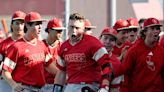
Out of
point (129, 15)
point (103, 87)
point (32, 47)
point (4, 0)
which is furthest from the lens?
point (4, 0)

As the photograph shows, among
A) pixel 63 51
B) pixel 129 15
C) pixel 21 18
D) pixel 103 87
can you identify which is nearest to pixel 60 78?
pixel 63 51

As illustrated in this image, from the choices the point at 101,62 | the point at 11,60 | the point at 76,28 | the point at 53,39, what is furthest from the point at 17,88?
the point at 53,39

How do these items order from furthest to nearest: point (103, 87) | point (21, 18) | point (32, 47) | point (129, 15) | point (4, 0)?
1. point (4, 0)
2. point (129, 15)
3. point (21, 18)
4. point (32, 47)
5. point (103, 87)

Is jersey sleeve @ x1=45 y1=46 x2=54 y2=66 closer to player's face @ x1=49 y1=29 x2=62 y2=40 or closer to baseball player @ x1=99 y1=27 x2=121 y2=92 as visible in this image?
baseball player @ x1=99 y1=27 x2=121 y2=92

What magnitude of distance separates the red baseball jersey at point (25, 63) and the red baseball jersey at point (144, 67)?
1413mm

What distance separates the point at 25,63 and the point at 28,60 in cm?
6

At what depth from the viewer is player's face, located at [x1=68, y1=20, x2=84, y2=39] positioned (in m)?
7.85

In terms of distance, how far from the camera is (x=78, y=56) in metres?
7.88

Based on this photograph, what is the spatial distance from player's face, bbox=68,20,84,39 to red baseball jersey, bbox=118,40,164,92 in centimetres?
62

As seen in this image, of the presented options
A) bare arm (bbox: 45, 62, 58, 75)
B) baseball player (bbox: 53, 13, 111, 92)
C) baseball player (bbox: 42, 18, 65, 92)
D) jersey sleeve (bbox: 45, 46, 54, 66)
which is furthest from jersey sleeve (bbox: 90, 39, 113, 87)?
baseball player (bbox: 42, 18, 65, 92)

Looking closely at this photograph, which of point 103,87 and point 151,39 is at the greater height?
point 151,39

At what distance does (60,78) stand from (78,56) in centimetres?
59

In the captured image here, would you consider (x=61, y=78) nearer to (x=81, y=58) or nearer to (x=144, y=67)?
(x=81, y=58)

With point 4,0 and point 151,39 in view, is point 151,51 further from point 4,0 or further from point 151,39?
point 4,0
